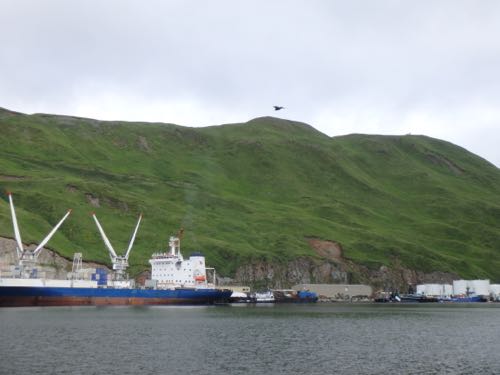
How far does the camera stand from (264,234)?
198 meters

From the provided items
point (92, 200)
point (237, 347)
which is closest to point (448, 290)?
point (92, 200)

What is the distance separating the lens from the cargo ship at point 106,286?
113 metres

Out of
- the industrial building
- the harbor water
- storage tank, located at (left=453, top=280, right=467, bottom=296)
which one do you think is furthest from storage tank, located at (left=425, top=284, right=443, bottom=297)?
the harbor water

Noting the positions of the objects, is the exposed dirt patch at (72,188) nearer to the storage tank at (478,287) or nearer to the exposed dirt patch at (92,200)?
the exposed dirt patch at (92,200)

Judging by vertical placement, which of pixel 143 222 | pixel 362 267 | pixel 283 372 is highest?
pixel 143 222

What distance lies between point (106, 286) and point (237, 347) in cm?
7646

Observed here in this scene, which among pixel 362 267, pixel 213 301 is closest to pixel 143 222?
pixel 213 301

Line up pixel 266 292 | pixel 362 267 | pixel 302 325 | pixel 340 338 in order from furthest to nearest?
pixel 362 267
pixel 266 292
pixel 302 325
pixel 340 338

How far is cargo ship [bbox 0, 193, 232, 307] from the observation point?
11306cm

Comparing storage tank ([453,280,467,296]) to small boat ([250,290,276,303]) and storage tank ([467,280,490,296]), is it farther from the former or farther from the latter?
small boat ([250,290,276,303])

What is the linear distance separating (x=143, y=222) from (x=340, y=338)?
125 m

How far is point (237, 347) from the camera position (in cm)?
5781

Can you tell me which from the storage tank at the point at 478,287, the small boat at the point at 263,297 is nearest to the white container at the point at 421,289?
the storage tank at the point at 478,287

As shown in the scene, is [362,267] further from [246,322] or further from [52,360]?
[52,360]
